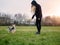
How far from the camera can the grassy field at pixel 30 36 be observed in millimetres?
1681

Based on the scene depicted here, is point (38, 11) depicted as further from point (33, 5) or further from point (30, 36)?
point (30, 36)

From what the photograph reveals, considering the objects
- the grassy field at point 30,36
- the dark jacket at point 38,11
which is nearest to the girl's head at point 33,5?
the dark jacket at point 38,11

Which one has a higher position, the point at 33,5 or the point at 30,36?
the point at 33,5

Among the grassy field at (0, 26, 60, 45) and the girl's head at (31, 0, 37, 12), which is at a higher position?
the girl's head at (31, 0, 37, 12)

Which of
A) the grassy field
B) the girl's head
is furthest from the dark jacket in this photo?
the grassy field

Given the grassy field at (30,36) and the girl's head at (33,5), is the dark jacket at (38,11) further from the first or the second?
the grassy field at (30,36)

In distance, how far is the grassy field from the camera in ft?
5.51

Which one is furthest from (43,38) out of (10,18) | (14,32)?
(10,18)

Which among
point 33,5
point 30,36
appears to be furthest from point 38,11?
point 30,36

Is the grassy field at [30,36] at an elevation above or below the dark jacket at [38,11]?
below

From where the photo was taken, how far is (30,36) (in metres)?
1.71

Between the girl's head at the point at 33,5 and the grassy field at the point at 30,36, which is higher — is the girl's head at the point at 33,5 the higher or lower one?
the higher one

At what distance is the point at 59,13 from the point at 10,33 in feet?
2.11

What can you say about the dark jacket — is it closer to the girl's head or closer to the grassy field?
the girl's head
